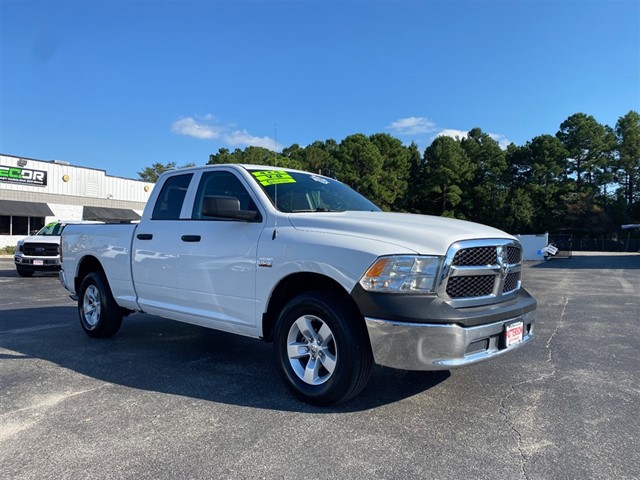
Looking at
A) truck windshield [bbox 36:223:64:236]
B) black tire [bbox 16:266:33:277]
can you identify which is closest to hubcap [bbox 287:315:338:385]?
black tire [bbox 16:266:33:277]

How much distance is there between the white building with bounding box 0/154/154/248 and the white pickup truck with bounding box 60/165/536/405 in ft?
104

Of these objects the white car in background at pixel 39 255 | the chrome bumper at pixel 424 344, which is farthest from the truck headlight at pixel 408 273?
the white car in background at pixel 39 255

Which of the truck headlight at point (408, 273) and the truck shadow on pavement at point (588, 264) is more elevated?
the truck headlight at point (408, 273)

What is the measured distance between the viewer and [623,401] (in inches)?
159

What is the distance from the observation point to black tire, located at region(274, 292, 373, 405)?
3555 millimetres

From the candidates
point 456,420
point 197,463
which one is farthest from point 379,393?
point 197,463

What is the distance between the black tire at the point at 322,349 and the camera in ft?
11.7

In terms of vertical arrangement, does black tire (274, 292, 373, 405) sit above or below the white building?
below

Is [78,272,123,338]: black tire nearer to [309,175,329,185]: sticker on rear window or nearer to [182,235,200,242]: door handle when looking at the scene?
[182,235,200,242]: door handle

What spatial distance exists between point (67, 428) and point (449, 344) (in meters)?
2.71

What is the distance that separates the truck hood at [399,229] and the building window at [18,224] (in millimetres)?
35035

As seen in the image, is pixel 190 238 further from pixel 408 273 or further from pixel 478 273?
pixel 478 273

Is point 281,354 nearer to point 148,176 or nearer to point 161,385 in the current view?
point 161,385

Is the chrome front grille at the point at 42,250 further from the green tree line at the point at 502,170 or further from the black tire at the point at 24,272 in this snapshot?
the green tree line at the point at 502,170
